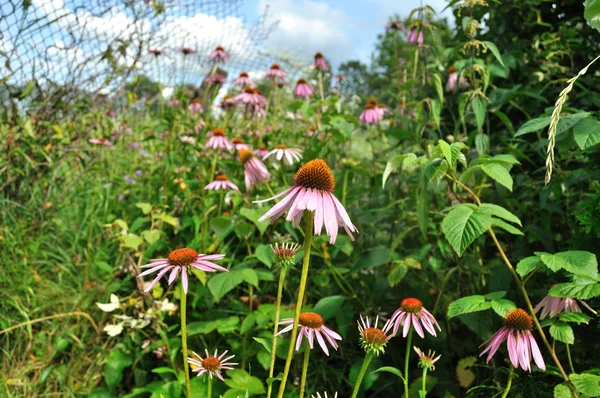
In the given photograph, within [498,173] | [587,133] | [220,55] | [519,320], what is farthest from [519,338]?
[220,55]

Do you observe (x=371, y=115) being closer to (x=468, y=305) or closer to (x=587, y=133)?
(x=587, y=133)

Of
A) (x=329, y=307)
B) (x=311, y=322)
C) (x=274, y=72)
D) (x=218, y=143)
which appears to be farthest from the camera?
(x=274, y=72)

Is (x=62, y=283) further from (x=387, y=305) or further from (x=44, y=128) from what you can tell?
(x=387, y=305)

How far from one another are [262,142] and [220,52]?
109 cm

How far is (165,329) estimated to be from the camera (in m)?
1.98

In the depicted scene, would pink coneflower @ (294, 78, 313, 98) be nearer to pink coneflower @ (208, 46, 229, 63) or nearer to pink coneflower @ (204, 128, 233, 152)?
pink coneflower @ (208, 46, 229, 63)

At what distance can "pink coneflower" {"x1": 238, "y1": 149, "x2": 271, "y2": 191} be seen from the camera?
196 centimetres

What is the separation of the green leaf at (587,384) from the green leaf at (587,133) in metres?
0.48

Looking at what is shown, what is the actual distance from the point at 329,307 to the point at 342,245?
25 cm

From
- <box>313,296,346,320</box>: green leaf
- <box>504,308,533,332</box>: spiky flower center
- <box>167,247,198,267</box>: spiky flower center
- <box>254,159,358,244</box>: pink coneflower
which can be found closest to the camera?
<box>254,159,358,244</box>: pink coneflower

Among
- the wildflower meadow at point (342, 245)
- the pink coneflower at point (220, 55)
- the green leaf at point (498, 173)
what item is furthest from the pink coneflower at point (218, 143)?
the green leaf at point (498, 173)

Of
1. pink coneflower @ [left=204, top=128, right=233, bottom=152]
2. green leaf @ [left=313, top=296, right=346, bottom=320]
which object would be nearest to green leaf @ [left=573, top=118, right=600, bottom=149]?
green leaf @ [left=313, top=296, right=346, bottom=320]

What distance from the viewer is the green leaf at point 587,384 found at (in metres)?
1.09

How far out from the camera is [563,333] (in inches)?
45.2
